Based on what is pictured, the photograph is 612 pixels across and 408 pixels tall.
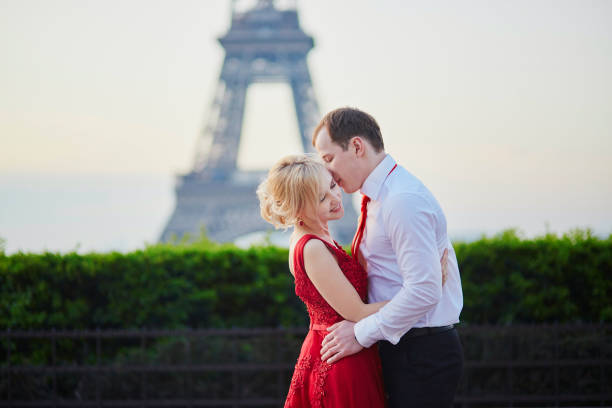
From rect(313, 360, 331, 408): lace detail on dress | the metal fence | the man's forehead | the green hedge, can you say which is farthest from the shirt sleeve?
the green hedge

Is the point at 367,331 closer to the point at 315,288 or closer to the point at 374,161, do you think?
the point at 315,288

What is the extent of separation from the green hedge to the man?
2.90 meters

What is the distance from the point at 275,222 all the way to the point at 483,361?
124 inches

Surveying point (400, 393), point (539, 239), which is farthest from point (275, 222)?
point (539, 239)

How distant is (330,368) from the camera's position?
199cm

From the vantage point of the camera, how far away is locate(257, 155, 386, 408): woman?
195cm

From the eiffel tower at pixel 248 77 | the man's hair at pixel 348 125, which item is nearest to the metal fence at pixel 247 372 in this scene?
the man's hair at pixel 348 125

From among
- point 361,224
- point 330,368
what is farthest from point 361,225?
point 330,368

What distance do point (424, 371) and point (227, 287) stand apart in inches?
126

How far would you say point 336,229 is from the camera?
1606cm

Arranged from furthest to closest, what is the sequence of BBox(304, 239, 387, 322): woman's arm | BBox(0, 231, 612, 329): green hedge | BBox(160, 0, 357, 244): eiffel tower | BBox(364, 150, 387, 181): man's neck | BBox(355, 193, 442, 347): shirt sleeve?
BBox(160, 0, 357, 244): eiffel tower → BBox(0, 231, 612, 329): green hedge → BBox(364, 150, 387, 181): man's neck → BBox(304, 239, 387, 322): woman's arm → BBox(355, 193, 442, 347): shirt sleeve

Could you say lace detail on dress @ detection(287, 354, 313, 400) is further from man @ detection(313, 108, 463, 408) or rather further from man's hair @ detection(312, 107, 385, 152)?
man's hair @ detection(312, 107, 385, 152)

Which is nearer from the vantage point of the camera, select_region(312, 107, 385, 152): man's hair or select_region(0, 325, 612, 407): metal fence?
select_region(312, 107, 385, 152): man's hair

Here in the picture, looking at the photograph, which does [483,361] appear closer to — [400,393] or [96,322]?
[400,393]
